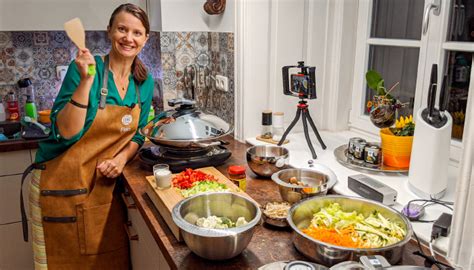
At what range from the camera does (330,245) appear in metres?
0.94

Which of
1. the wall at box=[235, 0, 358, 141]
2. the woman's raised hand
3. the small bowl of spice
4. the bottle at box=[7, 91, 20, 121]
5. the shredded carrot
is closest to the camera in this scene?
the shredded carrot

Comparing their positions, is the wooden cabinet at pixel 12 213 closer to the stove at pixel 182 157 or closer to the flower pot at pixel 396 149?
the stove at pixel 182 157

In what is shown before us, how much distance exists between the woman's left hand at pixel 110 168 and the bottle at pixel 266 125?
Result: 0.67m

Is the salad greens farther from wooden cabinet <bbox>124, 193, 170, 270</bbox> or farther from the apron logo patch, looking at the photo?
the apron logo patch

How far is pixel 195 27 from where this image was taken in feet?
7.42

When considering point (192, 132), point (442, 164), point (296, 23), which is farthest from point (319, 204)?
point (296, 23)

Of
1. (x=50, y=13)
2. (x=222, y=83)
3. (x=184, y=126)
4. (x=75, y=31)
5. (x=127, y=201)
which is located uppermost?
(x=50, y=13)

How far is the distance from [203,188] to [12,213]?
152cm

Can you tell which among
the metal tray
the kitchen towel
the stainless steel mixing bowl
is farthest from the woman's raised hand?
the kitchen towel

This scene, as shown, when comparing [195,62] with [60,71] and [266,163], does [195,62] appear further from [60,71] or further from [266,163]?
[266,163]

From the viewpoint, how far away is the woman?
1.61m

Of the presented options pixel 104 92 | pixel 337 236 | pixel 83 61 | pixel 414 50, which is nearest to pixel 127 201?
pixel 104 92

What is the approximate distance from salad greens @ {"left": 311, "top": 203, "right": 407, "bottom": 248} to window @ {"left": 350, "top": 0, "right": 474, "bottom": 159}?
513mm

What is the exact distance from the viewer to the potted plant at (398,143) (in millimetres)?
1474
